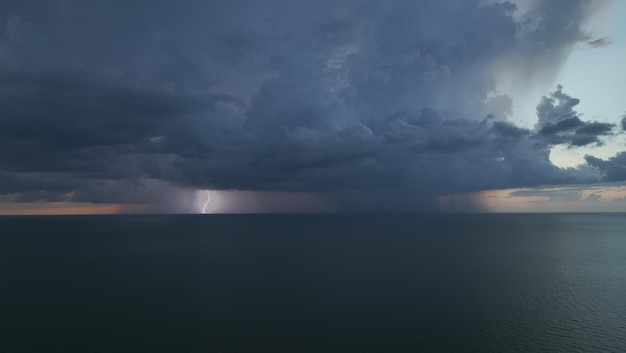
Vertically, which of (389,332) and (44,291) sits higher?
(44,291)

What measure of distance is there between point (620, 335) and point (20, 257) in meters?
184

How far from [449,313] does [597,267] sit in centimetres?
8476

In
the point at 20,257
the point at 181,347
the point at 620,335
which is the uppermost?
the point at 20,257

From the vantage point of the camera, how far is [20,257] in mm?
152500

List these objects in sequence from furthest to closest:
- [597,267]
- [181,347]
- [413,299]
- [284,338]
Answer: [597,267] < [413,299] < [284,338] < [181,347]

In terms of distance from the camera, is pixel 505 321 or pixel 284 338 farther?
pixel 505 321

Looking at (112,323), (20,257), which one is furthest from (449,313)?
(20,257)

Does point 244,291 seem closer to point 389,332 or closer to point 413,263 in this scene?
point 389,332

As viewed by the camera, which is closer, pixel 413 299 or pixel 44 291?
pixel 413 299

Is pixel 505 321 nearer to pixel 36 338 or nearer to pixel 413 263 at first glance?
pixel 413 263

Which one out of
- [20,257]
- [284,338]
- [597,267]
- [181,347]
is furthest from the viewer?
[20,257]

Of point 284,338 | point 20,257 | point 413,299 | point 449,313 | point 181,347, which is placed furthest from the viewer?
point 20,257

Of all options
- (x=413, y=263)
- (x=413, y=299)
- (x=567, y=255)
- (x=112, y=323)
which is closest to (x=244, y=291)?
(x=112, y=323)

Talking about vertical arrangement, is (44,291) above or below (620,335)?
above
